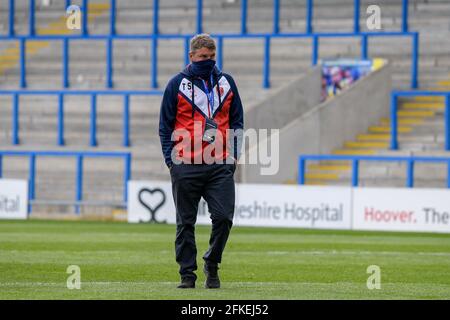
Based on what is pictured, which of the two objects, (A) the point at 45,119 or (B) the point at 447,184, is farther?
(A) the point at 45,119

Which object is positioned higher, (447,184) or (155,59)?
(155,59)

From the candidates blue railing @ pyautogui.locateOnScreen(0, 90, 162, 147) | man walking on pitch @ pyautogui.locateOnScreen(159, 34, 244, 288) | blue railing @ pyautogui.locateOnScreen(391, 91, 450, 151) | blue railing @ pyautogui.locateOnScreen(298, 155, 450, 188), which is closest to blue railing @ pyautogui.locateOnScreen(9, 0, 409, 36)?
blue railing @ pyautogui.locateOnScreen(391, 91, 450, 151)

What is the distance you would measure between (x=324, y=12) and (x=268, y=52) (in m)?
3.19

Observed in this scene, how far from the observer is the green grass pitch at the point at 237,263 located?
11.1m

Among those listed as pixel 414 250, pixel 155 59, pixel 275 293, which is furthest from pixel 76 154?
pixel 275 293

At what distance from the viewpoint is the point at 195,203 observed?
11211 mm

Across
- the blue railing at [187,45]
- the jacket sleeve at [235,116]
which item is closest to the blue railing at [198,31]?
the blue railing at [187,45]

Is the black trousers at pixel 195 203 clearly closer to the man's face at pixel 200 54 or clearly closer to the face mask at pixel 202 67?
the face mask at pixel 202 67

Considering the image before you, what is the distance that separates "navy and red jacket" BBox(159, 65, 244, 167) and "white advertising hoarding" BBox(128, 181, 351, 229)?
12.3 metres

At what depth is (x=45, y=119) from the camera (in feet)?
105

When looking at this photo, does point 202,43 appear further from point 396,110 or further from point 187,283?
point 396,110

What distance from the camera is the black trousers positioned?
36.4ft

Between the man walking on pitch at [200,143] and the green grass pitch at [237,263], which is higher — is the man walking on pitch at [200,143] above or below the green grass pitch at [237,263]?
above
